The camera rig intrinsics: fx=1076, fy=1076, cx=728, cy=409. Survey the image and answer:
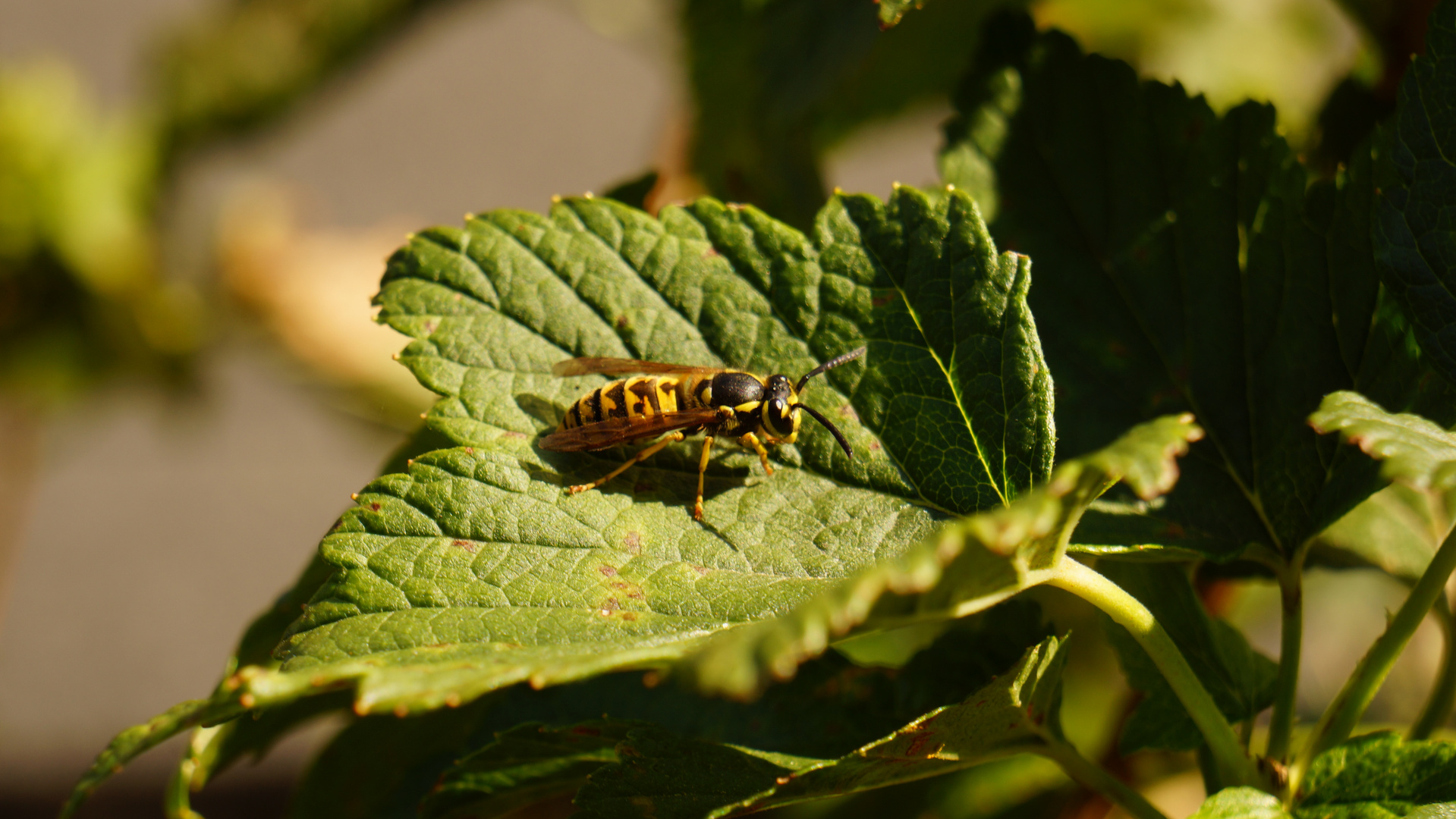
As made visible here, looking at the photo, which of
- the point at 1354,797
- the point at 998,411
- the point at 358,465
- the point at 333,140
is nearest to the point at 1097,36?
the point at 998,411

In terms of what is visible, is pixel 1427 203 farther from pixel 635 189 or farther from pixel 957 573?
pixel 635 189

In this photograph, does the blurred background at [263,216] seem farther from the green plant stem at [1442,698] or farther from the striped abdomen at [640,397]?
the green plant stem at [1442,698]

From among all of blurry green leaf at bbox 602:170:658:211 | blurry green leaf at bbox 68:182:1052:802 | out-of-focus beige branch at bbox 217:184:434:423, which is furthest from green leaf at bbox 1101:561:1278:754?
out-of-focus beige branch at bbox 217:184:434:423

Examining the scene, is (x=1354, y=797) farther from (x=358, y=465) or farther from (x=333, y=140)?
(x=333, y=140)

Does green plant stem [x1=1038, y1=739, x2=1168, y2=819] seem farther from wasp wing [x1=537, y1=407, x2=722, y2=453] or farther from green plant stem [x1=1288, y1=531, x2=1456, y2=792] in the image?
wasp wing [x1=537, y1=407, x2=722, y2=453]

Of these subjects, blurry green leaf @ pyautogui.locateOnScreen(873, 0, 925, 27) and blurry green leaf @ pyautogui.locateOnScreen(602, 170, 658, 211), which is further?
blurry green leaf @ pyautogui.locateOnScreen(602, 170, 658, 211)

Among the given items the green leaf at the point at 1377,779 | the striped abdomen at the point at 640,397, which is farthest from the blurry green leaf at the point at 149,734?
the green leaf at the point at 1377,779
